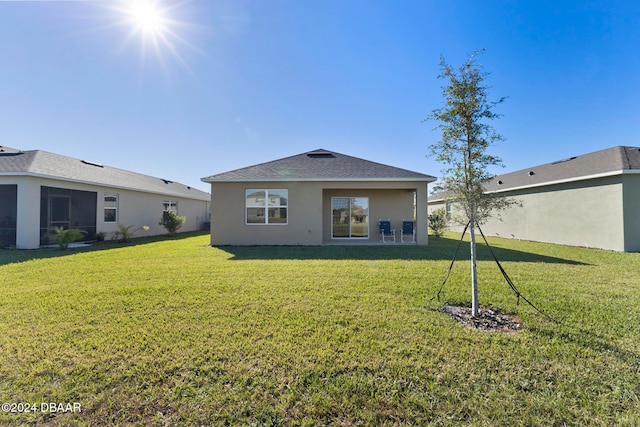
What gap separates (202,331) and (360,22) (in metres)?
10.1

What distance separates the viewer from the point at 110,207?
1377cm

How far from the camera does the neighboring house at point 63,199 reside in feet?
32.9

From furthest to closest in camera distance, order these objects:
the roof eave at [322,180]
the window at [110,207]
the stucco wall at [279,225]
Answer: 1. the window at [110,207]
2. the stucco wall at [279,225]
3. the roof eave at [322,180]

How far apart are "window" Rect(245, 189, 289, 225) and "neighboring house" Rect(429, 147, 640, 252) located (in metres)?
6.46

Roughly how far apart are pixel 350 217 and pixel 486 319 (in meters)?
9.41

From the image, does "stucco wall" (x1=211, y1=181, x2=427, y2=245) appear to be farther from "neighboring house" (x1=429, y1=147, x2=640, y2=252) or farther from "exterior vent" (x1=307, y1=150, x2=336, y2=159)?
"neighboring house" (x1=429, y1=147, x2=640, y2=252)

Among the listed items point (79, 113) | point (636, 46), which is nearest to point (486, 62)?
point (636, 46)

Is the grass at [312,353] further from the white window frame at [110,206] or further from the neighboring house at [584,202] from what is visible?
the white window frame at [110,206]

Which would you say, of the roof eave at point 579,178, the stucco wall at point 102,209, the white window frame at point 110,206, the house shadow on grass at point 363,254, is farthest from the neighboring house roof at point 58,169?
the roof eave at point 579,178

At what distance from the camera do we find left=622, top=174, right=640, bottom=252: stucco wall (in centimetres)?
991

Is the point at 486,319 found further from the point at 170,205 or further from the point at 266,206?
the point at 170,205

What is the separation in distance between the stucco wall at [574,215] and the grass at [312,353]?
6.89m

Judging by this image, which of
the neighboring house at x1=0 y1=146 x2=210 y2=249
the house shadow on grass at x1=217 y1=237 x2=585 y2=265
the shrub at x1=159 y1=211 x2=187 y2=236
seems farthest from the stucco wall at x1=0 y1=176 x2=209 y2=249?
the house shadow on grass at x1=217 y1=237 x2=585 y2=265

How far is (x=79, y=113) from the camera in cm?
1226
